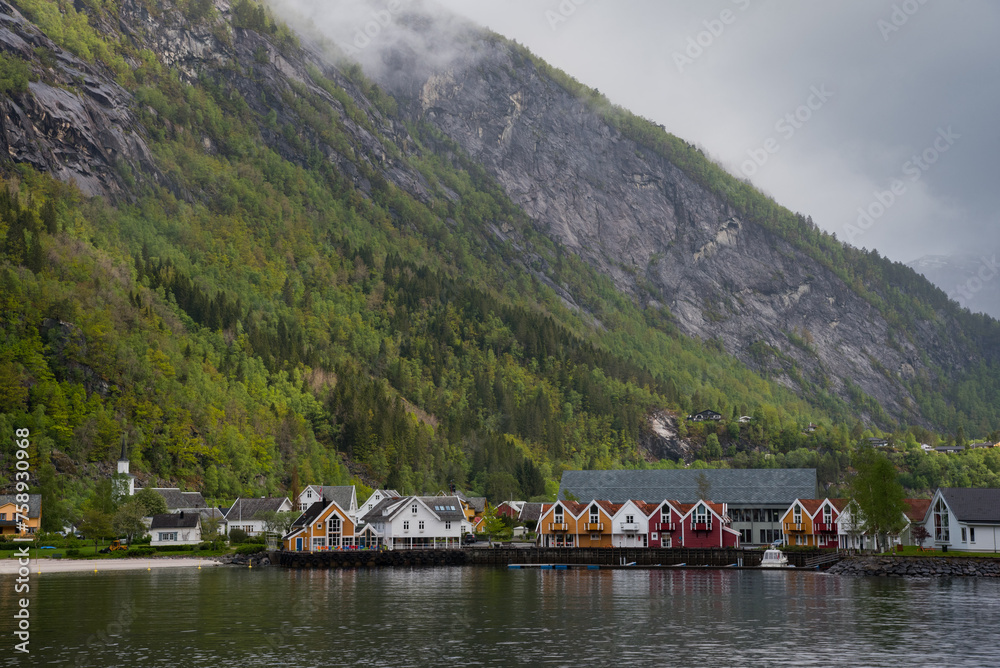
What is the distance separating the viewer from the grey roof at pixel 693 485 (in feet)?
489

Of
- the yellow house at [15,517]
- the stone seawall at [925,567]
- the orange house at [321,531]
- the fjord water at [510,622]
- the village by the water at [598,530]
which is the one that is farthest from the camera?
the yellow house at [15,517]

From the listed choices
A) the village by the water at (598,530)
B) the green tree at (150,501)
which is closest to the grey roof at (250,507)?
the village by the water at (598,530)

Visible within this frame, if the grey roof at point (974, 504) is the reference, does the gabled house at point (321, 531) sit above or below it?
below

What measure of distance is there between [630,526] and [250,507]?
2356 inches

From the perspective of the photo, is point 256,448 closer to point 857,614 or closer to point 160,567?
point 160,567

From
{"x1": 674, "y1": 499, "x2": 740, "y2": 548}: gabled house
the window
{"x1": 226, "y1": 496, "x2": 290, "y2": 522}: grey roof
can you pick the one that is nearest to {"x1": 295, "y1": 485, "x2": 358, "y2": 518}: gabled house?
{"x1": 226, "y1": 496, "x2": 290, "y2": 522}: grey roof

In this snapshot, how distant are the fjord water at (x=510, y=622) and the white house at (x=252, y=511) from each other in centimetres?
5901

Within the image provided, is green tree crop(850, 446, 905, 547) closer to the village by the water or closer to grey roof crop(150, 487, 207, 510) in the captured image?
the village by the water

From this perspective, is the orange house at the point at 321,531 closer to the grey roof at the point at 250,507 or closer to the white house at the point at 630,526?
the grey roof at the point at 250,507

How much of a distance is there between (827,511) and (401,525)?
57.8 meters

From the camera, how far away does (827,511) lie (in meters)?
133

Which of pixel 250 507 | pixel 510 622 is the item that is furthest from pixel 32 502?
pixel 510 622

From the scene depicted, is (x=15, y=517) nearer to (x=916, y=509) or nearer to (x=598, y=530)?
(x=598, y=530)

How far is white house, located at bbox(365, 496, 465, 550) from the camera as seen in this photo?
143 metres
